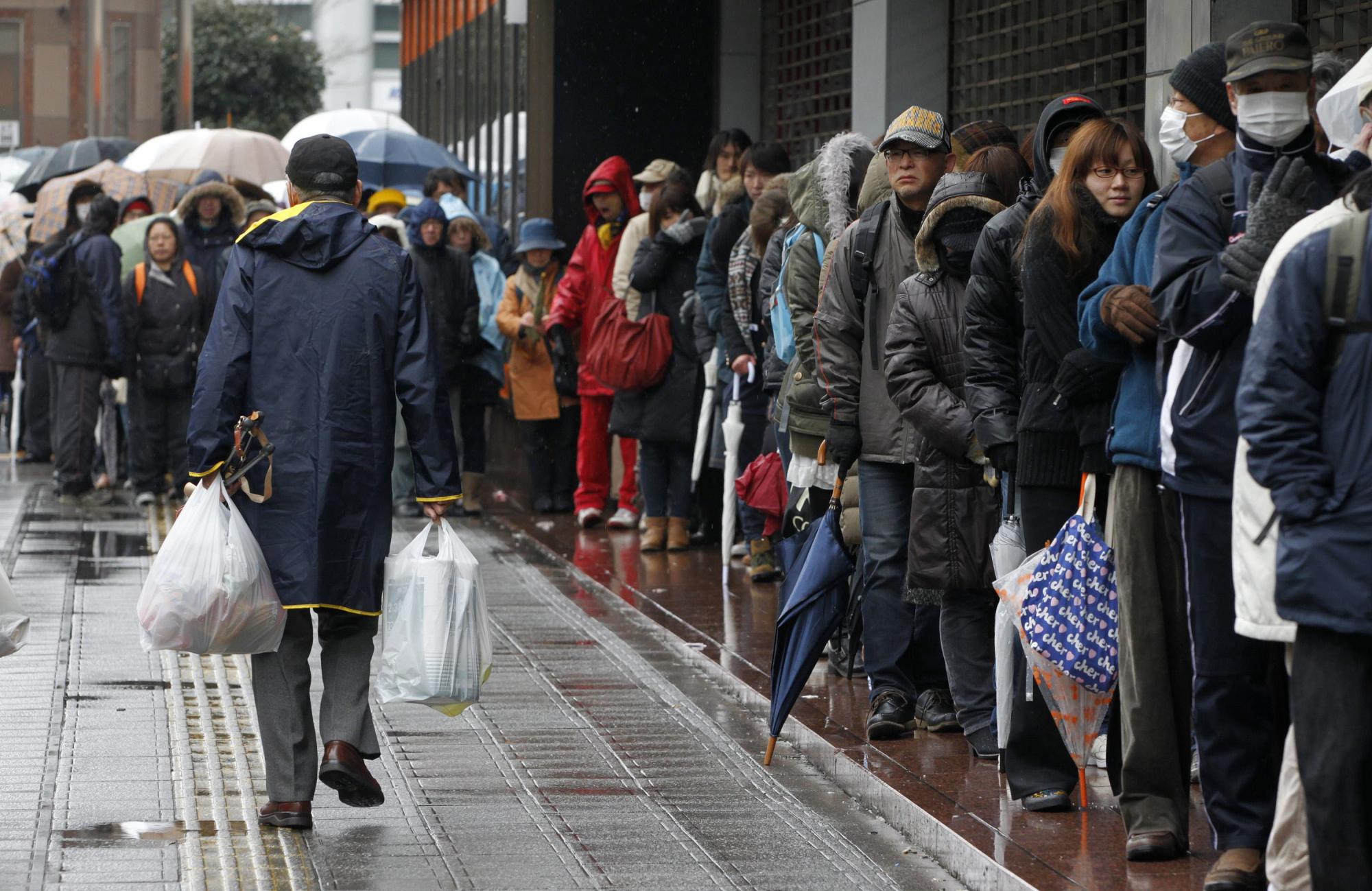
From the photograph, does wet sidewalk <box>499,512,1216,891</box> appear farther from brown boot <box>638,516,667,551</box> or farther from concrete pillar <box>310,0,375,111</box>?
concrete pillar <box>310,0,375,111</box>

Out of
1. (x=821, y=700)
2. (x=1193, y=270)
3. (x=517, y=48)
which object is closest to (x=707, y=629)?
(x=821, y=700)

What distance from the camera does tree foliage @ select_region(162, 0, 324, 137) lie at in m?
51.6

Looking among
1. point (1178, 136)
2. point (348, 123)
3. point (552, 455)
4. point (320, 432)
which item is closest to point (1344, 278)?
point (1178, 136)

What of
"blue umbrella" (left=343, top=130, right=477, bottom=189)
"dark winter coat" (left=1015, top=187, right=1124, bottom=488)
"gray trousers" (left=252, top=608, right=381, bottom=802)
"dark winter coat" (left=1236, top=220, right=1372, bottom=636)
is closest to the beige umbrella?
"blue umbrella" (left=343, top=130, right=477, bottom=189)

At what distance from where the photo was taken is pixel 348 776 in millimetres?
6438

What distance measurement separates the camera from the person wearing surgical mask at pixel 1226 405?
5234 mm

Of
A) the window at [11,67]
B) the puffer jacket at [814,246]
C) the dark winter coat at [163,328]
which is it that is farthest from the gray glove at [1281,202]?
the window at [11,67]

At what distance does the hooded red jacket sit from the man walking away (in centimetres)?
590

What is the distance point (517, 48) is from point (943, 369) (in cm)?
1280

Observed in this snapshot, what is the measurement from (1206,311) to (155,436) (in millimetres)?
11579

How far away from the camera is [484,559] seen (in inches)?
507

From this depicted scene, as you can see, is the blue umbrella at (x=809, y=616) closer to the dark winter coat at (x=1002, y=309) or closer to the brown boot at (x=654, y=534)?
the dark winter coat at (x=1002, y=309)

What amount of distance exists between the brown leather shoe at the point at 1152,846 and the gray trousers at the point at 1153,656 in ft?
0.08

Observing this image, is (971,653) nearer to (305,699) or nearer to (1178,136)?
(1178,136)
